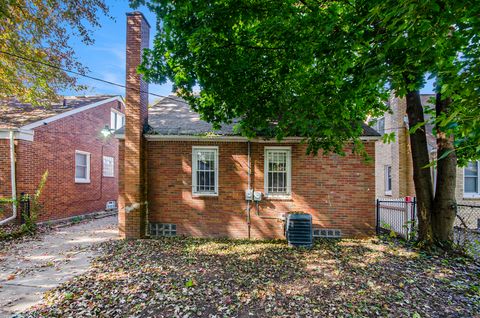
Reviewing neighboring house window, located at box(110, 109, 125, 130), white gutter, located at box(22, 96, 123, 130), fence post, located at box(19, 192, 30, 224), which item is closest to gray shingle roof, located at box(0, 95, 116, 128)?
white gutter, located at box(22, 96, 123, 130)

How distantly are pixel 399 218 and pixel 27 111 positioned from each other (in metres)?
16.2

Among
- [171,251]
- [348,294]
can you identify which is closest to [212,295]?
[348,294]

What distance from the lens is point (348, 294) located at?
4430 millimetres

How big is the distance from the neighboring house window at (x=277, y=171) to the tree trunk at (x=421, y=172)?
3.61m

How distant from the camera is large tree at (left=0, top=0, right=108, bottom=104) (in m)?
8.73

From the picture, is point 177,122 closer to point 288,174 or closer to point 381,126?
point 288,174

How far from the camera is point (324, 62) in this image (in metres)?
4.82

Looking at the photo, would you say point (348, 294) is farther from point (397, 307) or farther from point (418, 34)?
point (418, 34)

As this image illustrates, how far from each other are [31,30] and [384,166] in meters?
17.5

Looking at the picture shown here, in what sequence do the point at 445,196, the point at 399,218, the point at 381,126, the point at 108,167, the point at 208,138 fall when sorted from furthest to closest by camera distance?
the point at 381,126 → the point at 108,167 → the point at 399,218 → the point at 208,138 → the point at 445,196

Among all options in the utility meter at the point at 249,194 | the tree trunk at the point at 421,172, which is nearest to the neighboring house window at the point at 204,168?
the utility meter at the point at 249,194

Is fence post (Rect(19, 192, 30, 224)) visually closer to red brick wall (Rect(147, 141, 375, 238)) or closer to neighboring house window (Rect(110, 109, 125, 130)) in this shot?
red brick wall (Rect(147, 141, 375, 238))

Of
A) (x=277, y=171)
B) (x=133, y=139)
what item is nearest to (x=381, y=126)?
(x=277, y=171)

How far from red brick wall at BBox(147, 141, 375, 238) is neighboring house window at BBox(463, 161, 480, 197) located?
6.09 m
